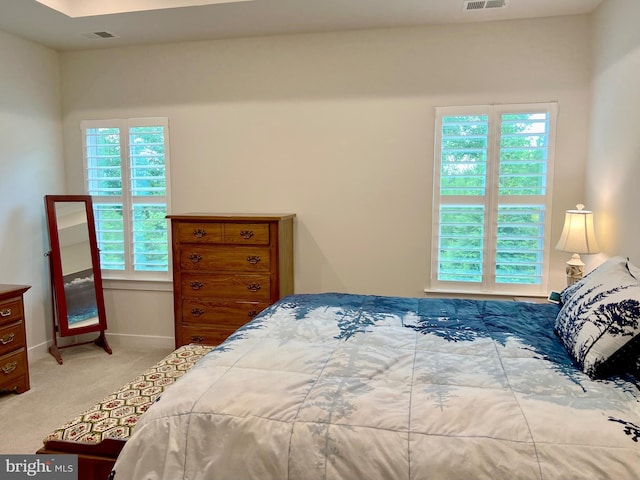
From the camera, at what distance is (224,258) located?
3.49 m

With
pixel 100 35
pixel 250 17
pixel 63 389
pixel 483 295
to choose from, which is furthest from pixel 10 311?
pixel 483 295

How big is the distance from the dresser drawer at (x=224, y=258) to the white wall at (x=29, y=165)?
1491 mm

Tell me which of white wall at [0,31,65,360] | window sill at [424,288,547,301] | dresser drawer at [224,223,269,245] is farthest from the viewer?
white wall at [0,31,65,360]

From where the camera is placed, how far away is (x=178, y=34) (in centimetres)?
373

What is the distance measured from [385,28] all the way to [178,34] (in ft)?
5.65

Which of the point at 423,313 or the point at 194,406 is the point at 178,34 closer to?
the point at 423,313

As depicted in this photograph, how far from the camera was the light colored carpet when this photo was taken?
2727mm

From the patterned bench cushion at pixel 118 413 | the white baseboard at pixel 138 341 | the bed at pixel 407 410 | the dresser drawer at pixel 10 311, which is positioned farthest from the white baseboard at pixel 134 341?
the bed at pixel 407 410

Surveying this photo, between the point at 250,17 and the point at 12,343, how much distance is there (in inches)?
116

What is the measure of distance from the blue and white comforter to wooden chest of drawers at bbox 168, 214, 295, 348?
1603 mm

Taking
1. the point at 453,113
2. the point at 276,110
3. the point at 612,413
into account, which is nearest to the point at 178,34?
the point at 276,110

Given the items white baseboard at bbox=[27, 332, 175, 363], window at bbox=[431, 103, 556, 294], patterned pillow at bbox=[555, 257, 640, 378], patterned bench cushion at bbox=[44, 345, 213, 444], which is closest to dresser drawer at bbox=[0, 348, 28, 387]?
white baseboard at bbox=[27, 332, 175, 363]

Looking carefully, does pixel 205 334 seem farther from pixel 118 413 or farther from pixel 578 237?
pixel 578 237

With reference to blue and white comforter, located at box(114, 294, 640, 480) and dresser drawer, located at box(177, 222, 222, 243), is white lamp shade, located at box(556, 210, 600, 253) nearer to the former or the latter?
blue and white comforter, located at box(114, 294, 640, 480)
